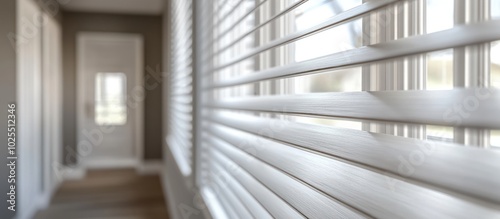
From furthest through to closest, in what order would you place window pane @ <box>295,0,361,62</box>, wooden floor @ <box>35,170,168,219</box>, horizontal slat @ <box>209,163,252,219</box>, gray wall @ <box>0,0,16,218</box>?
wooden floor @ <box>35,170,168,219</box>
gray wall @ <box>0,0,16,218</box>
horizontal slat @ <box>209,163,252,219</box>
window pane @ <box>295,0,361,62</box>

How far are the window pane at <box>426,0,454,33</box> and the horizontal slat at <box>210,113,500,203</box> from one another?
5.7 inches

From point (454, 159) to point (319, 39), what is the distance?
614 millimetres

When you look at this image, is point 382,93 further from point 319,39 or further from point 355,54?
point 319,39

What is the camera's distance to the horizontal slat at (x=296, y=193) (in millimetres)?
528

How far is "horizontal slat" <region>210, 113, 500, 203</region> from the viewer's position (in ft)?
1.00

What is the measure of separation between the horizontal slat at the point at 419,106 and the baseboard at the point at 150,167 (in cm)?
529

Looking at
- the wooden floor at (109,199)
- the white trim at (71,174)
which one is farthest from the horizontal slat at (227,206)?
the white trim at (71,174)

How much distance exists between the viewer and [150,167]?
18.7ft

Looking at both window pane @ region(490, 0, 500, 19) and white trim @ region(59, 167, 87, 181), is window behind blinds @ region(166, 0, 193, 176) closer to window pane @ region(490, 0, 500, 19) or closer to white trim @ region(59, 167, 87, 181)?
window pane @ region(490, 0, 500, 19)

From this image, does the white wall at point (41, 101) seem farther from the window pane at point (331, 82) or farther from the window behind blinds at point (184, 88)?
the window pane at point (331, 82)

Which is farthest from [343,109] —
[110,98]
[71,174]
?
[110,98]

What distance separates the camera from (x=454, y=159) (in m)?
0.33

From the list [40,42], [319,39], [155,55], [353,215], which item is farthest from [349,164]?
[155,55]

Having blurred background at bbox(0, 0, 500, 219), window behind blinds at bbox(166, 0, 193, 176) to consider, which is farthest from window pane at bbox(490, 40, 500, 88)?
window behind blinds at bbox(166, 0, 193, 176)
